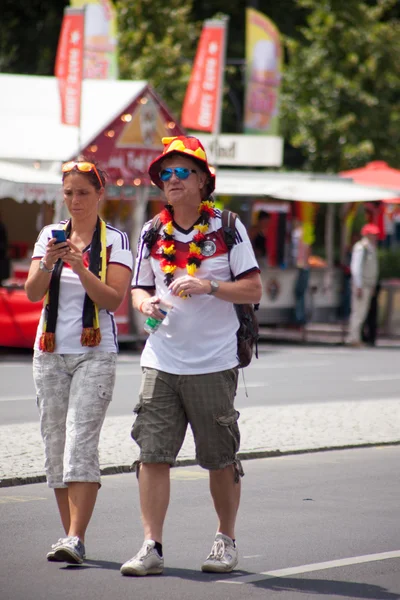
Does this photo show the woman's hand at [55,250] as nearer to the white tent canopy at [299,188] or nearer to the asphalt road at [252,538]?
the asphalt road at [252,538]

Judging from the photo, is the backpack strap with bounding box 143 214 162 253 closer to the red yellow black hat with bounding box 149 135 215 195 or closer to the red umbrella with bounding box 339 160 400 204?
the red yellow black hat with bounding box 149 135 215 195

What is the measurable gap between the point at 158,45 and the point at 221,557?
27.2 meters

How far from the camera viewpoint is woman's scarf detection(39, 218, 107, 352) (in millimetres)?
5820

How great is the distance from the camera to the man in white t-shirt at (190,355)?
5.66m

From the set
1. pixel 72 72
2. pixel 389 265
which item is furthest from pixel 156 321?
pixel 389 265

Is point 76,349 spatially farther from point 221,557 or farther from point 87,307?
point 221,557

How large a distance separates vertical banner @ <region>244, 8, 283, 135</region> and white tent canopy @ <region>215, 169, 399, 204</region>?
321 centimetres

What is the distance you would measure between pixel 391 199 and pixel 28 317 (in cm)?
793

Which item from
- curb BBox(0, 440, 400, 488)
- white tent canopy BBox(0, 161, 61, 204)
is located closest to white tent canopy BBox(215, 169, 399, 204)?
white tent canopy BBox(0, 161, 61, 204)

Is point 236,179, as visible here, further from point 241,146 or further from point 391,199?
point 391,199

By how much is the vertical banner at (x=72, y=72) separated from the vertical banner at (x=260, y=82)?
787 centimetres

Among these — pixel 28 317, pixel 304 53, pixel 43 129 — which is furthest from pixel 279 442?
pixel 304 53

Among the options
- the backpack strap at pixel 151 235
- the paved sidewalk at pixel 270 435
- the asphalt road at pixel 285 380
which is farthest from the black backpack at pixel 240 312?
the asphalt road at pixel 285 380

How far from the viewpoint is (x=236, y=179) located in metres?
23.2
